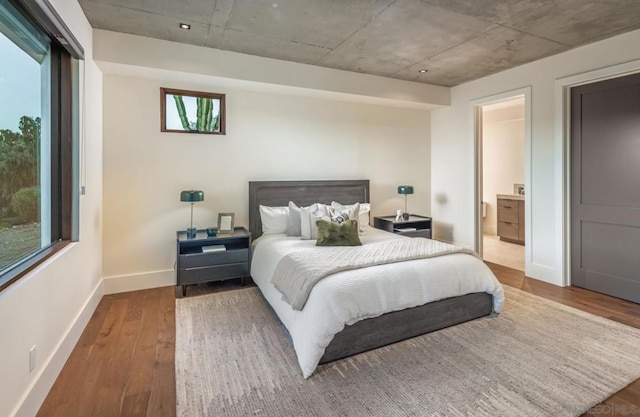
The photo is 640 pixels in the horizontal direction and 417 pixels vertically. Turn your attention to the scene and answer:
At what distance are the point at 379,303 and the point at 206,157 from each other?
2.87 metres

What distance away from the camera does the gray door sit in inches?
137

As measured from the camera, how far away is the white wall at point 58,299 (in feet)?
5.44

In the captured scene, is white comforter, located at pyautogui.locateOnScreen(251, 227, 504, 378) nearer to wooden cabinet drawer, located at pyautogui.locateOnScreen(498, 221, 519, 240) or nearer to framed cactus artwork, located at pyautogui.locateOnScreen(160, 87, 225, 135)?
framed cactus artwork, located at pyautogui.locateOnScreen(160, 87, 225, 135)

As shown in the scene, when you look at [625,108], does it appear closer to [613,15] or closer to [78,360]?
[613,15]

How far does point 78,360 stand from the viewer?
2447mm

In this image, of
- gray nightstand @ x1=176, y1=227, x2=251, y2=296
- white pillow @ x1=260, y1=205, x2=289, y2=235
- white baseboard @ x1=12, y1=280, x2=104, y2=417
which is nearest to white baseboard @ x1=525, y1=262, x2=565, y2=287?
white pillow @ x1=260, y1=205, x2=289, y2=235

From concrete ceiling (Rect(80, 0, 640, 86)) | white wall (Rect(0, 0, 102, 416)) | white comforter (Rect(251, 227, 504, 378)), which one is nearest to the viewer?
white wall (Rect(0, 0, 102, 416))

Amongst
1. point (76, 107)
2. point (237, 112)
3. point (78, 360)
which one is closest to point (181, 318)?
point (78, 360)

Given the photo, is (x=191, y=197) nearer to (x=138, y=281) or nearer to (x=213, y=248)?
(x=213, y=248)

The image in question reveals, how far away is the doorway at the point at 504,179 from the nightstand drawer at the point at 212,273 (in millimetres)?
4254

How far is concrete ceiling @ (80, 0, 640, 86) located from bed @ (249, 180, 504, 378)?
85.9 inches

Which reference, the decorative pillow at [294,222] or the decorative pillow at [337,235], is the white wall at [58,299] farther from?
the decorative pillow at [337,235]

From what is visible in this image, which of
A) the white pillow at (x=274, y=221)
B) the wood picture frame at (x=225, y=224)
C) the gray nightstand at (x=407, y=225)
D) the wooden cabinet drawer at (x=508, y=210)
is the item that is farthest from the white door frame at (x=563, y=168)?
the wood picture frame at (x=225, y=224)

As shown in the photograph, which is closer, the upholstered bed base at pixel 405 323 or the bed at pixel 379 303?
the bed at pixel 379 303
